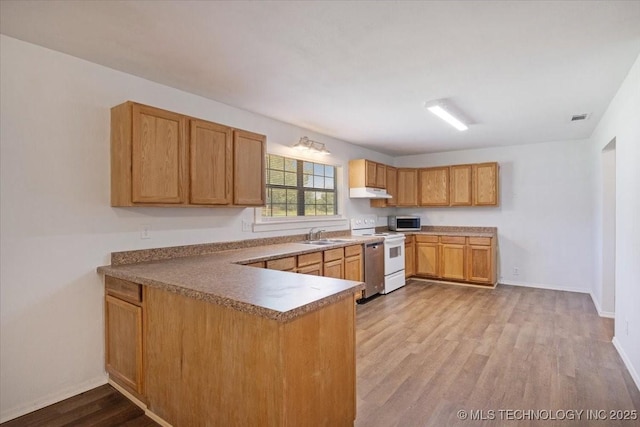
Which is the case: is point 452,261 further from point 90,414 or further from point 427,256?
point 90,414

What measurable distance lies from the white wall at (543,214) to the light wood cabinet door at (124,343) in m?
5.77

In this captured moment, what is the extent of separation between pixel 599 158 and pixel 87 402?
590 centimetres

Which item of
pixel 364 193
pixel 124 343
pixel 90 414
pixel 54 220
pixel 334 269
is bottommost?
pixel 90 414

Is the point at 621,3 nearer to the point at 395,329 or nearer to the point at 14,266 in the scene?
the point at 395,329

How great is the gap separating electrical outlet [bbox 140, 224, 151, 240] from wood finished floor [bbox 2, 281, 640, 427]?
1.17 metres

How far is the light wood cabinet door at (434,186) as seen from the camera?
20.3 feet

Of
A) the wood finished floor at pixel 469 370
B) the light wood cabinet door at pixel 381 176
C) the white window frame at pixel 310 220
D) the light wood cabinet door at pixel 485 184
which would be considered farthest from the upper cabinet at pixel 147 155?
the light wood cabinet door at pixel 485 184

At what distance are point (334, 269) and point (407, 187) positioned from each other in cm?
310

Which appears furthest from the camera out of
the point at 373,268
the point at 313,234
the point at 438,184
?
the point at 438,184

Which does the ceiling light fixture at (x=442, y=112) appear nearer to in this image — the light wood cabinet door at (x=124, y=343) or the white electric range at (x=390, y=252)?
the white electric range at (x=390, y=252)

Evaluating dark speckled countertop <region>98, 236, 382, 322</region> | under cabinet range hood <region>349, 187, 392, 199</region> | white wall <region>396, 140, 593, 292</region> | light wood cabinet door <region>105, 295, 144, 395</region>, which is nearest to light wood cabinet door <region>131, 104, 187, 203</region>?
dark speckled countertop <region>98, 236, 382, 322</region>

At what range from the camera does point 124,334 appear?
2.35 metres

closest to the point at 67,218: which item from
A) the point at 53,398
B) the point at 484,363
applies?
the point at 53,398

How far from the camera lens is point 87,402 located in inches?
92.2
